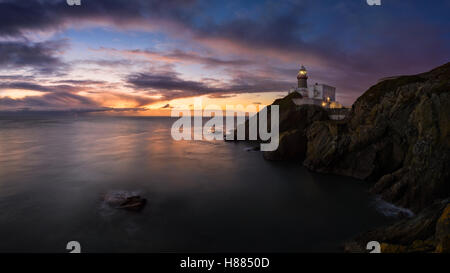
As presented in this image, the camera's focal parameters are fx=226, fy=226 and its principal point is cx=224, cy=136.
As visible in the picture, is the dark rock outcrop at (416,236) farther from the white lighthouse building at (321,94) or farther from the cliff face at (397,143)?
the white lighthouse building at (321,94)

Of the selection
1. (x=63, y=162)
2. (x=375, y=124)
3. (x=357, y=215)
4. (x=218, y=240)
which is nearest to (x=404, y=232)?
(x=357, y=215)

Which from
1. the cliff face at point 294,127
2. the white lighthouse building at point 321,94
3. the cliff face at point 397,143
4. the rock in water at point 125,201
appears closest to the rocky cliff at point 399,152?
the cliff face at point 397,143

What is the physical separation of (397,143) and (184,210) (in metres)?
18.4

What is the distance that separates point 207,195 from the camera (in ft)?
57.3

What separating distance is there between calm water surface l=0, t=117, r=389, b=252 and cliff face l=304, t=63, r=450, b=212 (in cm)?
182

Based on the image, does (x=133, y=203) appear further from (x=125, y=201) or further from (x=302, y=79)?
(x=302, y=79)

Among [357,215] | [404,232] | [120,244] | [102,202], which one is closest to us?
[404,232]

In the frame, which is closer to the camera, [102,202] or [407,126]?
[102,202]

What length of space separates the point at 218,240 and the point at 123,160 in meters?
23.4

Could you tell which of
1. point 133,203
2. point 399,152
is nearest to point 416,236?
point 399,152

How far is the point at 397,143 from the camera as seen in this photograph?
19266 millimetres

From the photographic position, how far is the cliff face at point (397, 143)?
43.9 feet
